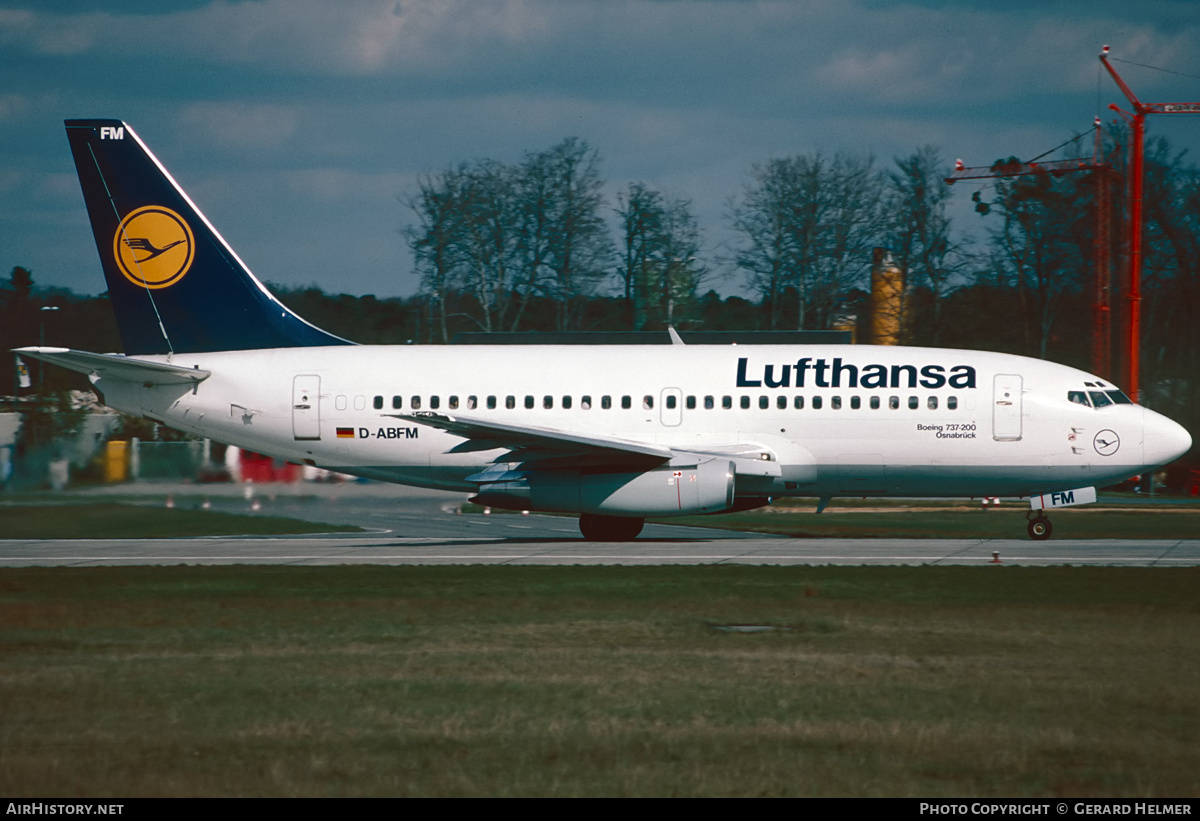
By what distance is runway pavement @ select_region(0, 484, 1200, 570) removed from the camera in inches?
855

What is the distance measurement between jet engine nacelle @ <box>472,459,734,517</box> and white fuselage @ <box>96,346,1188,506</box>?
1.15 m

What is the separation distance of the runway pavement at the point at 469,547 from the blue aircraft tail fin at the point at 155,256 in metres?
4.51

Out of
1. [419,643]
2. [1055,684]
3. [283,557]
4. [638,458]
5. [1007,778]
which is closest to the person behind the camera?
[1007,778]

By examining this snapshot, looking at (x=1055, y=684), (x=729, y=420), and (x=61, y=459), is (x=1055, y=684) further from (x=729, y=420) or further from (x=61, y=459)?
(x=61, y=459)

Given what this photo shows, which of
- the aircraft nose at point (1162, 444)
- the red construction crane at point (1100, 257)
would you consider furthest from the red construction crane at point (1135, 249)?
the aircraft nose at point (1162, 444)

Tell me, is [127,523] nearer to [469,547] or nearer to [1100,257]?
[469,547]

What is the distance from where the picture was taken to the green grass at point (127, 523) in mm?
29688

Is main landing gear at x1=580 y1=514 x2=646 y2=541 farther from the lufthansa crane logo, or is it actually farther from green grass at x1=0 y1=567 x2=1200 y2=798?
the lufthansa crane logo

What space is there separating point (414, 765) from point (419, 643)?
16.1ft

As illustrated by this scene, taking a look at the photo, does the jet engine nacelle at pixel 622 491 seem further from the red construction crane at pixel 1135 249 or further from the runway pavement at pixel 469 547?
the red construction crane at pixel 1135 249

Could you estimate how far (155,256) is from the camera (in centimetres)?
2773

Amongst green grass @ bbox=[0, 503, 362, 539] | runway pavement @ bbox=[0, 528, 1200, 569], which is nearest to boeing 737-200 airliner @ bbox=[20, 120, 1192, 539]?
runway pavement @ bbox=[0, 528, 1200, 569]

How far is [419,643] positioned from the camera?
13.1m

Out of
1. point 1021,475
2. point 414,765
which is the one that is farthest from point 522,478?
point 414,765
